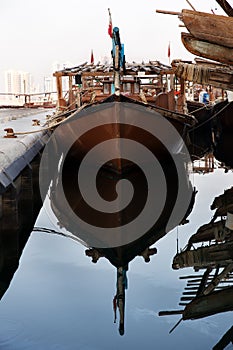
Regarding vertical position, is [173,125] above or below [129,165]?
above

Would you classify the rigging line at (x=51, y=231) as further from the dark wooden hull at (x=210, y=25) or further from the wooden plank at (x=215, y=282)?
the dark wooden hull at (x=210, y=25)

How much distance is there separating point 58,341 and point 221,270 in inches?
110

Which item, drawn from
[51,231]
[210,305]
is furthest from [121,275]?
[51,231]

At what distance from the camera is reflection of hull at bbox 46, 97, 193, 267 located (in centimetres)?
1065

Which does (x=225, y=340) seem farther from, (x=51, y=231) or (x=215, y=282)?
(x=51, y=231)

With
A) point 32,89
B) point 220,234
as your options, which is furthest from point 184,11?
point 32,89

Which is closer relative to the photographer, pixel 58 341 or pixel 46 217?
pixel 58 341

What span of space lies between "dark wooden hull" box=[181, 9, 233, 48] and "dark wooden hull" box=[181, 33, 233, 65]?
413 millimetres

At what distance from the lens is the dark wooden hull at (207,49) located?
10047 millimetres

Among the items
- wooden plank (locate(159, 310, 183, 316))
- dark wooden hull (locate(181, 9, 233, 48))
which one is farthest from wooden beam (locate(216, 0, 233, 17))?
wooden plank (locate(159, 310, 183, 316))

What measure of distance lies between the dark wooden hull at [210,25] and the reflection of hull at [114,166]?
3412 mm

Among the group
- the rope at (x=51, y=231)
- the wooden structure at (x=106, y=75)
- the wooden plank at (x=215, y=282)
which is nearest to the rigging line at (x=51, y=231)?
the rope at (x=51, y=231)

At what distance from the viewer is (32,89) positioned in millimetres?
92000

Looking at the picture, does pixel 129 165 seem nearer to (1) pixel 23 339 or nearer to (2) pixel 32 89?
(1) pixel 23 339
